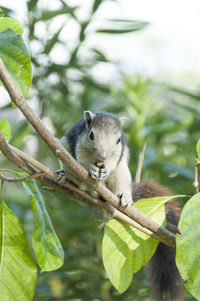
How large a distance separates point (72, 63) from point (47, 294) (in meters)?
1.00

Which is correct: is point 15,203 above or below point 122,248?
below

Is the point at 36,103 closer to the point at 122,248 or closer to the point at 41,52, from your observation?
the point at 41,52

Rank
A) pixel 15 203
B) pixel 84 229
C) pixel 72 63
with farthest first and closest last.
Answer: pixel 72 63 < pixel 15 203 < pixel 84 229

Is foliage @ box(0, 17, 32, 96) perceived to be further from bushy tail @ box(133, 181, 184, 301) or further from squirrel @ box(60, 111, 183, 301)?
bushy tail @ box(133, 181, 184, 301)

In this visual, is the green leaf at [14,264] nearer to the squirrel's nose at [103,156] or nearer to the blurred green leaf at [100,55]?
the squirrel's nose at [103,156]

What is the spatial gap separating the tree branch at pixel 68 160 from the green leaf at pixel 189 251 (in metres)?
0.10

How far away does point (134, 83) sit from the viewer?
70.2 inches

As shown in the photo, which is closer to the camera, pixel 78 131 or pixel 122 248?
pixel 122 248

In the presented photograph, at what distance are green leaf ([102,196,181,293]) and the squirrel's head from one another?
0.26 m

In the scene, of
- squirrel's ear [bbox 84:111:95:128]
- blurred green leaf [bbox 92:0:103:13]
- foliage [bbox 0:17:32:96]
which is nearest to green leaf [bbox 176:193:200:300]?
foliage [bbox 0:17:32:96]

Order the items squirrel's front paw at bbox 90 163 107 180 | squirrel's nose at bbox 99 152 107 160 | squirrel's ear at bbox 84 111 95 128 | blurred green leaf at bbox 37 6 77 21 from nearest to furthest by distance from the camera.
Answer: squirrel's front paw at bbox 90 163 107 180
squirrel's nose at bbox 99 152 107 160
squirrel's ear at bbox 84 111 95 128
blurred green leaf at bbox 37 6 77 21

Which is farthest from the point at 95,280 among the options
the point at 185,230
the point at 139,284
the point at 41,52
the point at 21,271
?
the point at 41,52

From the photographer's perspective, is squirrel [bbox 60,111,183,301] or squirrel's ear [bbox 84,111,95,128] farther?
squirrel's ear [bbox 84,111,95,128]

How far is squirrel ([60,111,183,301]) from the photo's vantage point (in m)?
1.15
